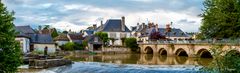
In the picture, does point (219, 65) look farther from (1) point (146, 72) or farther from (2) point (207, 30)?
(2) point (207, 30)

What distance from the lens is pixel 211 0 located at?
144 ft

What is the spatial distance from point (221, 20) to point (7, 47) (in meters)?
26.6

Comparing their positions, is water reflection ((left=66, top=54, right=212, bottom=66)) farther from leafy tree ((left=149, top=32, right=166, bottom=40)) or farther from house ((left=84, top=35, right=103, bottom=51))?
leafy tree ((left=149, top=32, right=166, bottom=40))

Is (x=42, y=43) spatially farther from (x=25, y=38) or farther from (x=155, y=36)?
(x=155, y=36)

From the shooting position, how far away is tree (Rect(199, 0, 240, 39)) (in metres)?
39.1

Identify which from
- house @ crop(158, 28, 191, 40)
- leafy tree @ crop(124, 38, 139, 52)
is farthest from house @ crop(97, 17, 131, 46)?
leafy tree @ crop(124, 38, 139, 52)

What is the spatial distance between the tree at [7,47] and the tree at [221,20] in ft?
83.2

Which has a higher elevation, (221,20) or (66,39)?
(221,20)

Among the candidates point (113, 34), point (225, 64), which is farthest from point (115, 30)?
point (225, 64)

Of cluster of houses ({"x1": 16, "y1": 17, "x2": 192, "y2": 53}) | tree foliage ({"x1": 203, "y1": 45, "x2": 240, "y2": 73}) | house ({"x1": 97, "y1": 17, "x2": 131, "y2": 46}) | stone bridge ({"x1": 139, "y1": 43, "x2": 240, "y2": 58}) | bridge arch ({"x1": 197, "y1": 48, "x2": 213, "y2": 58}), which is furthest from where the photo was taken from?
house ({"x1": 97, "y1": 17, "x2": 131, "y2": 46})

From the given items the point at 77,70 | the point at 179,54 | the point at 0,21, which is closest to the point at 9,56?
the point at 0,21

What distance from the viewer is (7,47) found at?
1641cm

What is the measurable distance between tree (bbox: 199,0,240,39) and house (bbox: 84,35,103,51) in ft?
118

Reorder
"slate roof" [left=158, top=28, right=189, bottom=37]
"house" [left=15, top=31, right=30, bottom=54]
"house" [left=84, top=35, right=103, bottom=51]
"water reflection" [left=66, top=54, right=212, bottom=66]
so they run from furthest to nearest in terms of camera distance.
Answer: "slate roof" [left=158, top=28, right=189, bottom=37], "house" [left=84, top=35, right=103, bottom=51], "house" [left=15, top=31, right=30, bottom=54], "water reflection" [left=66, top=54, right=212, bottom=66]
